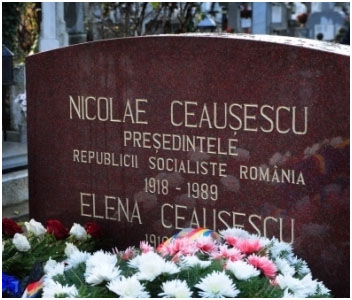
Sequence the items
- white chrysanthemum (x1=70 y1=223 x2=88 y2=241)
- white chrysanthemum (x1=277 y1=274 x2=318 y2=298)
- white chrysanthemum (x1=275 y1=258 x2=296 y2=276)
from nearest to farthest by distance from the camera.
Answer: white chrysanthemum (x1=277 y1=274 x2=318 y2=298) → white chrysanthemum (x1=275 y1=258 x2=296 y2=276) → white chrysanthemum (x1=70 y1=223 x2=88 y2=241)

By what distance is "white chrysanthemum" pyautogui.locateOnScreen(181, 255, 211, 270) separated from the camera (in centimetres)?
277

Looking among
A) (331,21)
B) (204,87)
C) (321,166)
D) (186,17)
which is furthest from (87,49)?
(331,21)

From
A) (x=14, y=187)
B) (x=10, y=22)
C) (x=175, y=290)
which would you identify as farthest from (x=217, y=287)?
(x=10, y=22)

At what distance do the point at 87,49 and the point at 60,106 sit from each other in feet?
1.14

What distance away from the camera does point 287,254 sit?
3.26 metres

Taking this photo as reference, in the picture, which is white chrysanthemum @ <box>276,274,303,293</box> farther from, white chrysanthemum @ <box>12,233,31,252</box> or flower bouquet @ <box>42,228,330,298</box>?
white chrysanthemum @ <box>12,233,31,252</box>

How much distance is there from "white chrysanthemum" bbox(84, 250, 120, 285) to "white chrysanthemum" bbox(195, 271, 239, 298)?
314 millimetres

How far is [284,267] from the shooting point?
3.00 metres

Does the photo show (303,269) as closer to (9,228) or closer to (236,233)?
(236,233)

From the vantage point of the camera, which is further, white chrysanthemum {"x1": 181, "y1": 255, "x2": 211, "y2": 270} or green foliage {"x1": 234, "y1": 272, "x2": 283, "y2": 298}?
white chrysanthemum {"x1": 181, "y1": 255, "x2": 211, "y2": 270}

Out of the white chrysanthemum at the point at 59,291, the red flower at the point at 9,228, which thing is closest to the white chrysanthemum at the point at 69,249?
the red flower at the point at 9,228

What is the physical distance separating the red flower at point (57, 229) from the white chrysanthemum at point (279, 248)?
1.16 meters

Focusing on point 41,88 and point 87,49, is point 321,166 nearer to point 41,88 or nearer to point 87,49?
point 87,49

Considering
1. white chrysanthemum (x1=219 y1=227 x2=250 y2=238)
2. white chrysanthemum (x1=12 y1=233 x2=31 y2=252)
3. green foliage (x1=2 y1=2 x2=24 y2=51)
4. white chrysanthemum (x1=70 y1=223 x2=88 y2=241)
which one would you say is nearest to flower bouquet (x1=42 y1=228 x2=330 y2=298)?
white chrysanthemum (x1=219 y1=227 x2=250 y2=238)
